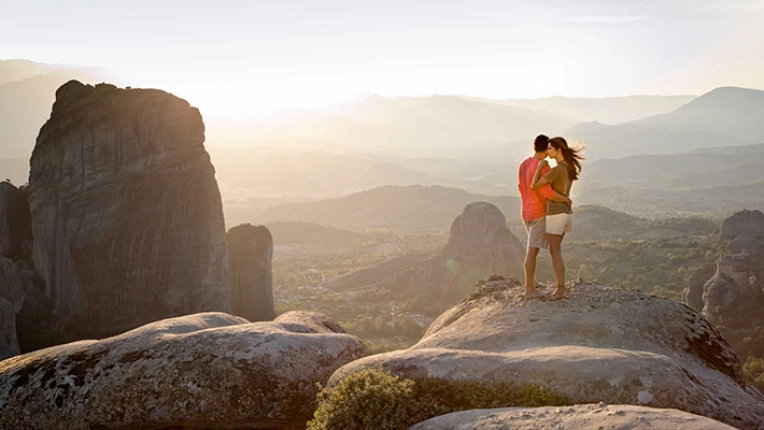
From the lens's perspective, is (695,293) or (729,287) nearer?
(729,287)

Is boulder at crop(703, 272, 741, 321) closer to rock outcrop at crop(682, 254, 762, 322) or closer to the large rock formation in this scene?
rock outcrop at crop(682, 254, 762, 322)

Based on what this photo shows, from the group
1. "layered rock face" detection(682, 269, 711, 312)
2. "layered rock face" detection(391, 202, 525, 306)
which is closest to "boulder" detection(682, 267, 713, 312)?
"layered rock face" detection(682, 269, 711, 312)

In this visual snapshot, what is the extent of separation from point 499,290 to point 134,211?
91.4 ft

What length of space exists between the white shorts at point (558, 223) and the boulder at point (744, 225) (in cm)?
5985

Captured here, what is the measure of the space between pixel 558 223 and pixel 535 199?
2.39ft

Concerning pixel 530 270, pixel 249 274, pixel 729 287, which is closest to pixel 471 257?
pixel 729 287

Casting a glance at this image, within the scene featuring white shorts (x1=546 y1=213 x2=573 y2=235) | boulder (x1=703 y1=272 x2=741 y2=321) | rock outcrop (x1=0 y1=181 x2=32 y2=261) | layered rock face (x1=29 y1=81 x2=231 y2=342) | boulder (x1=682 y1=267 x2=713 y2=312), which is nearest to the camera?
white shorts (x1=546 y1=213 x2=573 y2=235)

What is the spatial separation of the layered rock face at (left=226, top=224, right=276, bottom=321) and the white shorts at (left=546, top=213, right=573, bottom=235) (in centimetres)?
3426

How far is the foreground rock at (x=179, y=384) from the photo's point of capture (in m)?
11.2

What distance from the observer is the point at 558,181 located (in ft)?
39.7

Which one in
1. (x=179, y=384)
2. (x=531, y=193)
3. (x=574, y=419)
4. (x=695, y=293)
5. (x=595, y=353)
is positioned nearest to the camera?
(x=574, y=419)

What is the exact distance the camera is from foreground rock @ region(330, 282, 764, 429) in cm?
898

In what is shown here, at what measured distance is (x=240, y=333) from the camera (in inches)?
482

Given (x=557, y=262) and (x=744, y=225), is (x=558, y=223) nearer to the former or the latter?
(x=557, y=262)
